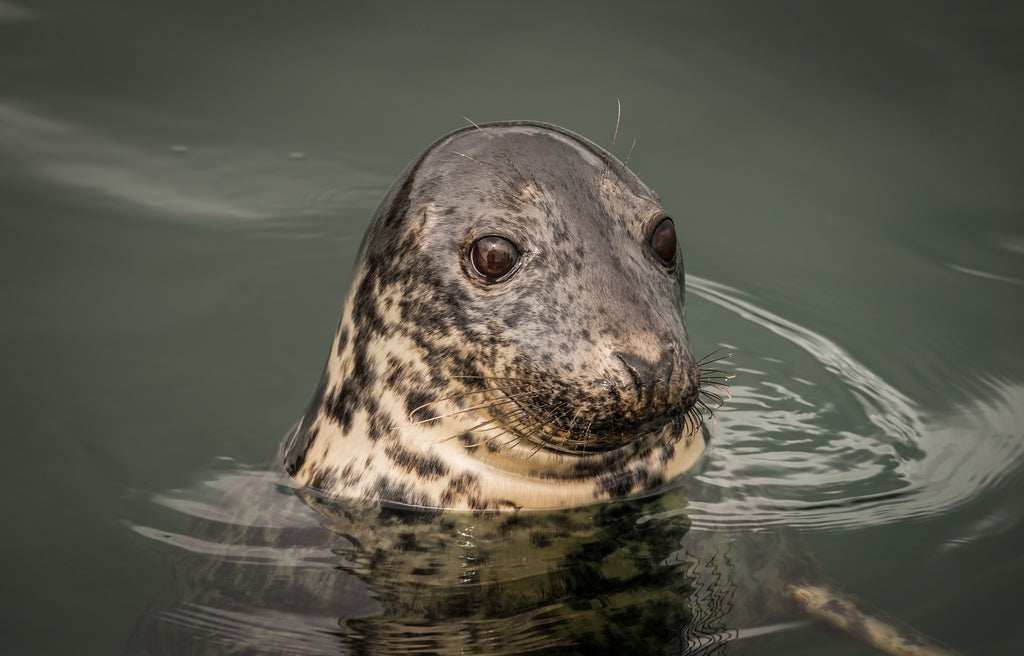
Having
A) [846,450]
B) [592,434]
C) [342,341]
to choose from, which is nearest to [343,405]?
[342,341]

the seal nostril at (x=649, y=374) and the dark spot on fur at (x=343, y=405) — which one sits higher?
the seal nostril at (x=649, y=374)

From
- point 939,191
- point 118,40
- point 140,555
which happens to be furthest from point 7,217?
point 939,191

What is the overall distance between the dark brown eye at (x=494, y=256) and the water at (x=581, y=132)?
38.8 inches

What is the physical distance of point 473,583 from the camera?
341 cm

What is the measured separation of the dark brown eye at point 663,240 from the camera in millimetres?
3631

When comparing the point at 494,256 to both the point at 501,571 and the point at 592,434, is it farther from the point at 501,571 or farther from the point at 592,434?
the point at 501,571

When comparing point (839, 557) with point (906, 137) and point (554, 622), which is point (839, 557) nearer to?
point (554, 622)

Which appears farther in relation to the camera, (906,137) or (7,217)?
(906,137)

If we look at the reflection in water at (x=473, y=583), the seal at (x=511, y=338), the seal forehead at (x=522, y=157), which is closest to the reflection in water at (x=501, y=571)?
the reflection in water at (x=473, y=583)

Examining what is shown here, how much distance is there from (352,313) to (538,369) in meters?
0.82

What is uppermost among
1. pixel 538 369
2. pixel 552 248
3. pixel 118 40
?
pixel 118 40

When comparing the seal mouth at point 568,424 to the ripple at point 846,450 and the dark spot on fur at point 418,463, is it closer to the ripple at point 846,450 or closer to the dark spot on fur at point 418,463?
the dark spot on fur at point 418,463

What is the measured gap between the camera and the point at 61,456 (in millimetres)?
4590

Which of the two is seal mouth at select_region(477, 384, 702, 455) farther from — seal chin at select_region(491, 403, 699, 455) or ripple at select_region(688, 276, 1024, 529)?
ripple at select_region(688, 276, 1024, 529)
